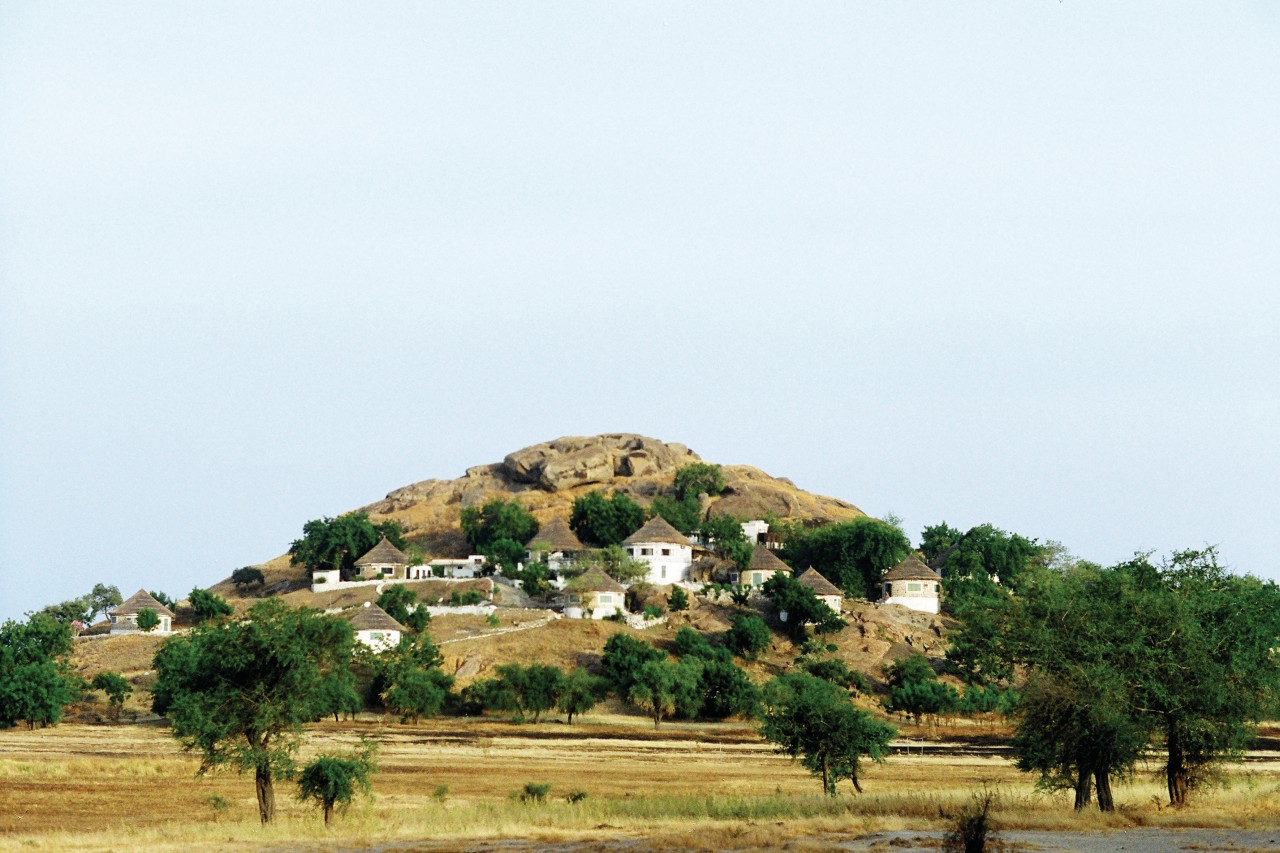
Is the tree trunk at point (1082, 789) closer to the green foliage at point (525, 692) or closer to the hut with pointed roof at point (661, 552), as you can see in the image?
the green foliage at point (525, 692)

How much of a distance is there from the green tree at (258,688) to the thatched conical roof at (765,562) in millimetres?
82778

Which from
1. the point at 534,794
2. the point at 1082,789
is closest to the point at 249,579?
the point at 534,794

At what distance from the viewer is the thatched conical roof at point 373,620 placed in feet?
313

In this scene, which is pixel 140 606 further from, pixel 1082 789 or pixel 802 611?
pixel 1082 789

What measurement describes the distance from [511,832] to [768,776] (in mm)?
24788

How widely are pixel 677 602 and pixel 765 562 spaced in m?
13.9

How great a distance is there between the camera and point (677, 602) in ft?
363

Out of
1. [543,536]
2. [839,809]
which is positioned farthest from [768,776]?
[543,536]

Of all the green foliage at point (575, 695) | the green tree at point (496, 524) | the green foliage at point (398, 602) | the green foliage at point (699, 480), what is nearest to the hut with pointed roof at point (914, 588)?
the green tree at point (496, 524)

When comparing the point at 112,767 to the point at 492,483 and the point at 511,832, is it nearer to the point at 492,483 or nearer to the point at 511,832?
the point at 511,832

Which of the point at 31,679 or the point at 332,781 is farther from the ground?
the point at 31,679

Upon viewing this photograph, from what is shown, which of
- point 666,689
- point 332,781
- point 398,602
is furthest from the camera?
point 398,602

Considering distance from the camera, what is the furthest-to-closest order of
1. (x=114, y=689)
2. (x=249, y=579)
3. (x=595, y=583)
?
(x=249, y=579)
(x=595, y=583)
(x=114, y=689)

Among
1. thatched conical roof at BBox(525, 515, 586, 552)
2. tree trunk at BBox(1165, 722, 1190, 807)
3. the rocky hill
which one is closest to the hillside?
the rocky hill
